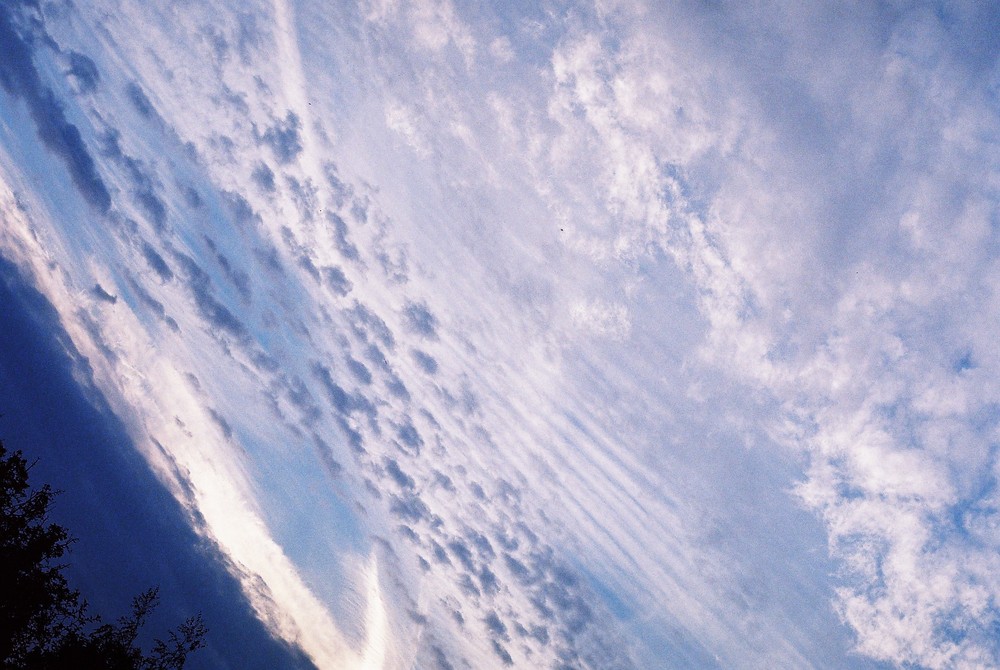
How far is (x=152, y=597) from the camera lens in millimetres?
38656

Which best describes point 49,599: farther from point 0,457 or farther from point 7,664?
point 0,457

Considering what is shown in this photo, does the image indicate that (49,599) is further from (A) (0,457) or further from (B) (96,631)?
(B) (96,631)

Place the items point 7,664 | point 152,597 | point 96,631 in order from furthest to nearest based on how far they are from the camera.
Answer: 1. point 152,597
2. point 96,631
3. point 7,664

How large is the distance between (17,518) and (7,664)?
10188 mm

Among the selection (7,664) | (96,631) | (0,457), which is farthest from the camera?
(96,631)

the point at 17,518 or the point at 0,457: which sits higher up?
the point at 0,457

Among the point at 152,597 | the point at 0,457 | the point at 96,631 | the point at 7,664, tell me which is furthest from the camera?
the point at 152,597

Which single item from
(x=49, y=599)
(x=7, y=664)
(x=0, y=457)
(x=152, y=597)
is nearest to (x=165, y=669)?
(x=152, y=597)

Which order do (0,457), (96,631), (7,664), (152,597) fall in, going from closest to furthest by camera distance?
(0,457)
(7,664)
(96,631)
(152,597)

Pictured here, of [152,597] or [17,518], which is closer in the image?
[17,518]

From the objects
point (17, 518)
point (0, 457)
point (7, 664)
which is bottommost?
point (7, 664)

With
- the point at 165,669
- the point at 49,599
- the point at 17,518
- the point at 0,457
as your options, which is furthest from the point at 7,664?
the point at 165,669

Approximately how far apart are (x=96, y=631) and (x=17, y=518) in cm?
1943

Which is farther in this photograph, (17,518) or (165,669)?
(165,669)
